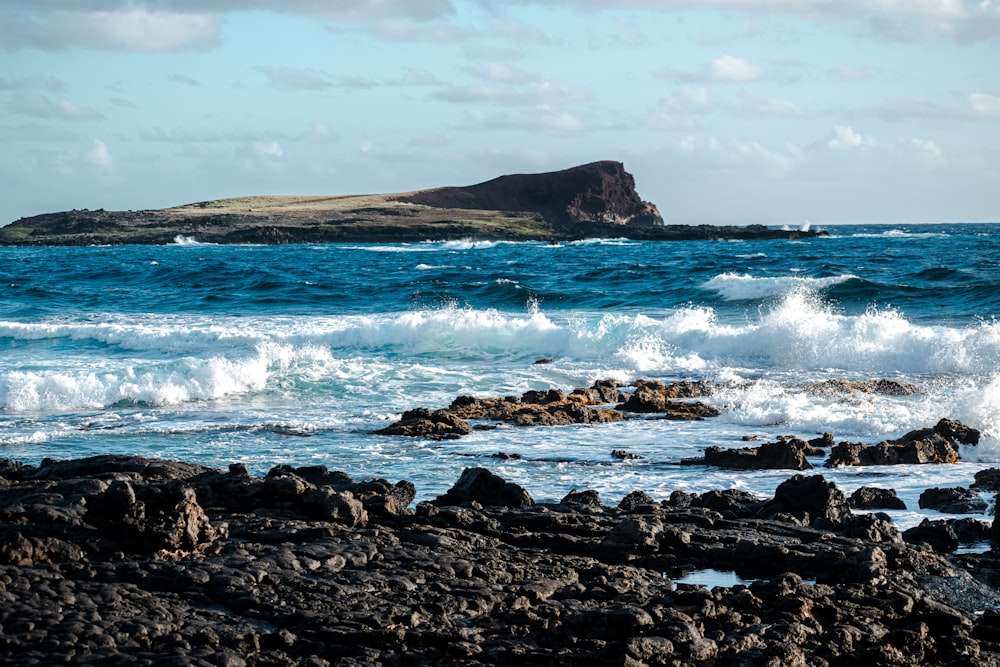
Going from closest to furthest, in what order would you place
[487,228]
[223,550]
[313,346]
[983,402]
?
[223,550]
[983,402]
[313,346]
[487,228]

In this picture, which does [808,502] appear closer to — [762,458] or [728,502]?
[728,502]

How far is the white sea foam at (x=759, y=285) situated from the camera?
1270 inches

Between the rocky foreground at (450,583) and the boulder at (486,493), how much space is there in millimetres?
187

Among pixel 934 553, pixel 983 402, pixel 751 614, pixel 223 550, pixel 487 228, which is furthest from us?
pixel 487 228

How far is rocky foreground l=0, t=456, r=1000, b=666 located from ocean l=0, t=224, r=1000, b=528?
2248mm

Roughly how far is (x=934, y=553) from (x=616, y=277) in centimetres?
3255

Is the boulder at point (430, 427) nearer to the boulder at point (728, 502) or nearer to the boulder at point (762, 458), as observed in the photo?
the boulder at point (762, 458)

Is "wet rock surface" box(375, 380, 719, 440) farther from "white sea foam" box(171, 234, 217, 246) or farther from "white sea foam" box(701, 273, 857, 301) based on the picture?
"white sea foam" box(171, 234, 217, 246)

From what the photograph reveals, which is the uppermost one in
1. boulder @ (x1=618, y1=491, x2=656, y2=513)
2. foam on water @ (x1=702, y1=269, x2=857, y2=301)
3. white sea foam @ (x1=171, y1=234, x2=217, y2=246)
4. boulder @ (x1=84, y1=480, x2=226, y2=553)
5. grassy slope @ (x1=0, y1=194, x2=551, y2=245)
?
grassy slope @ (x1=0, y1=194, x2=551, y2=245)

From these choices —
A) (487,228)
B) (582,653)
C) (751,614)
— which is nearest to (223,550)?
(582,653)

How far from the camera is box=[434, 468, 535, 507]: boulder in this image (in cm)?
903

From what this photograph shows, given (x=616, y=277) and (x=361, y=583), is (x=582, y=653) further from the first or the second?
(x=616, y=277)

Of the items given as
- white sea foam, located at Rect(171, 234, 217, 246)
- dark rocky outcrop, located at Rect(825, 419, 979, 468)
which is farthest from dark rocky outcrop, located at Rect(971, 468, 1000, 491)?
white sea foam, located at Rect(171, 234, 217, 246)

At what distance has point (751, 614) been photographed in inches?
246
